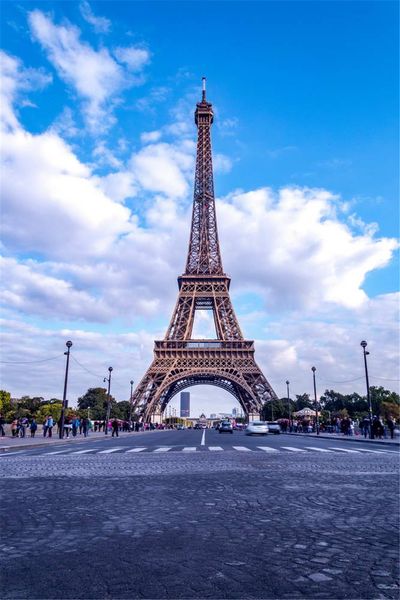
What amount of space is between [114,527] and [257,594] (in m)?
2.57

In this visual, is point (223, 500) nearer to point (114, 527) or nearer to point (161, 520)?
point (161, 520)

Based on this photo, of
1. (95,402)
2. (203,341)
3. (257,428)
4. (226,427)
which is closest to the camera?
(257,428)

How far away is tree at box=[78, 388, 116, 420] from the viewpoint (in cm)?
12144

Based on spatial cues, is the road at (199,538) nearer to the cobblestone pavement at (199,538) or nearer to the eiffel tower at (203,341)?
the cobblestone pavement at (199,538)

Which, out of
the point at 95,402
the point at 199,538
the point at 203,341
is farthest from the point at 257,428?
the point at 95,402

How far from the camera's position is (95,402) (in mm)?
128625

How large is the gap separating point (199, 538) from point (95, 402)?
421ft

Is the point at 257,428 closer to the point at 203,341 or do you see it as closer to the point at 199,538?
the point at 203,341

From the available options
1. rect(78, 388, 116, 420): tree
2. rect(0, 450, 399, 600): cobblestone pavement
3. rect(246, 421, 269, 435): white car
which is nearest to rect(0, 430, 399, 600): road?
rect(0, 450, 399, 600): cobblestone pavement

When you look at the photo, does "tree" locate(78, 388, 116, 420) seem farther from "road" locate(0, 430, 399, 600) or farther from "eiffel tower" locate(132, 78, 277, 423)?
"road" locate(0, 430, 399, 600)

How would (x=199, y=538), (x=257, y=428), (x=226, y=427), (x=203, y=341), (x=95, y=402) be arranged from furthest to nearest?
(x=95, y=402) < (x=203, y=341) < (x=226, y=427) < (x=257, y=428) < (x=199, y=538)

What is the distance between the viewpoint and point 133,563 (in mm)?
4273

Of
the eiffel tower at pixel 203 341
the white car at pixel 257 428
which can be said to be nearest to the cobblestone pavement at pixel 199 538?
the white car at pixel 257 428

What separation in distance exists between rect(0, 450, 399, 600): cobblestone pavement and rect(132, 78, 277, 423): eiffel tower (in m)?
58.1
